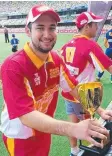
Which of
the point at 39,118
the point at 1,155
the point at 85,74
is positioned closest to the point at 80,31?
the point at 85,74

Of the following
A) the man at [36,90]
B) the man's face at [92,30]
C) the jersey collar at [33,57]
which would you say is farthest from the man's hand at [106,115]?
the man's face at [92,30]

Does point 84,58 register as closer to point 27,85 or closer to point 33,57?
point 33,57

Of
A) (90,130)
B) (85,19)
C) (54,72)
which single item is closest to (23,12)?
(85,19)

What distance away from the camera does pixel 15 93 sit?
1638 mm

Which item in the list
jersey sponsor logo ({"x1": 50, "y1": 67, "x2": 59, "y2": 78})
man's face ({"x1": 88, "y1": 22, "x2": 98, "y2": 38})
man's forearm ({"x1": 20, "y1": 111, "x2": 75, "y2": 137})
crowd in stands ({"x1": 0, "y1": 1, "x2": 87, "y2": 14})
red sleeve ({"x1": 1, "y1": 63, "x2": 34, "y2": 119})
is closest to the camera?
man's forearm ({"x1": 20, "y1": 111, "x2": 75, "y2": 137})

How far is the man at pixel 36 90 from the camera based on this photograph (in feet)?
4.77

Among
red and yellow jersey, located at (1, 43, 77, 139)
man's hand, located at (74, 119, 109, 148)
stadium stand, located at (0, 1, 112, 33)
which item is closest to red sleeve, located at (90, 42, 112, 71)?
red and yellow jersey, located at (1, 43, 77, 139)

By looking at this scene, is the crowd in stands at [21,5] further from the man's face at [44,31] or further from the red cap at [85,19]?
the man's face at [44,31]

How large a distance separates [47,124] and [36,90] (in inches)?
20.1

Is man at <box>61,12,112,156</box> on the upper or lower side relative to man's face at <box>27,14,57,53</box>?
lower

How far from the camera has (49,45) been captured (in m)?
1.79

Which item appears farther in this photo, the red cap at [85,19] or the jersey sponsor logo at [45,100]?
the red cap at [85,19]

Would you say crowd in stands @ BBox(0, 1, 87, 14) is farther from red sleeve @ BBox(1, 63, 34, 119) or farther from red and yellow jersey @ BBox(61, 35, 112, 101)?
red sleeve @ BBox(1, 63, 34, 119)

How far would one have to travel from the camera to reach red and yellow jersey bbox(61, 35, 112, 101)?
294 cm
